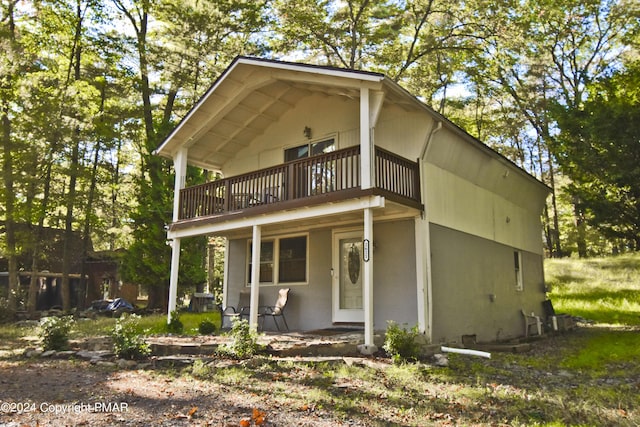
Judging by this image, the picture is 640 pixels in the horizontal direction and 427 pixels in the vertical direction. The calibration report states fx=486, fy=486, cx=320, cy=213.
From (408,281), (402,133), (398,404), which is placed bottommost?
(398,404)

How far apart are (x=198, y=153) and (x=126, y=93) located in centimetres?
1101

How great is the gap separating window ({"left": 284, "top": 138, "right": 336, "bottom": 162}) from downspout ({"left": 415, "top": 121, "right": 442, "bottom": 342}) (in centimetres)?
248

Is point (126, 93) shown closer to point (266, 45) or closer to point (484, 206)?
point (266, 45)

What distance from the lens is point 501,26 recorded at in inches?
768

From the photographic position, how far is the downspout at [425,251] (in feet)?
31.6

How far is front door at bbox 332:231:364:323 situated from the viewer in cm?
1098

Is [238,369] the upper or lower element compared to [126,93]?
lower

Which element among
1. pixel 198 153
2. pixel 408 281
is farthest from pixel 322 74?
pixel 198 153

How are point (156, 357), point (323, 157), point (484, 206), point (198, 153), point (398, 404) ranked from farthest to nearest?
point (198, 153) < point (484, 206) < point (323, 157) < point (156, 357) < point (398, 404)

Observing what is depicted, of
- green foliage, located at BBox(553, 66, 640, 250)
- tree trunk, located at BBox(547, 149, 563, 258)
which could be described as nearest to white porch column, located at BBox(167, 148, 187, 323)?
green foliage, located at BBox(553, 66, 640, 250)

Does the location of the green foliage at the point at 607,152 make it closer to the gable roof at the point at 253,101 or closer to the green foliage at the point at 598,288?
the gable roof at the point at 253,101

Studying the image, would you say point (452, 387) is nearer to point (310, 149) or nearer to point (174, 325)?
point (310, 149)

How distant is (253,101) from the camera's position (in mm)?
12336

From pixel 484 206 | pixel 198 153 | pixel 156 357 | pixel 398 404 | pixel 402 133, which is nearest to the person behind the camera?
pixel 398 404
